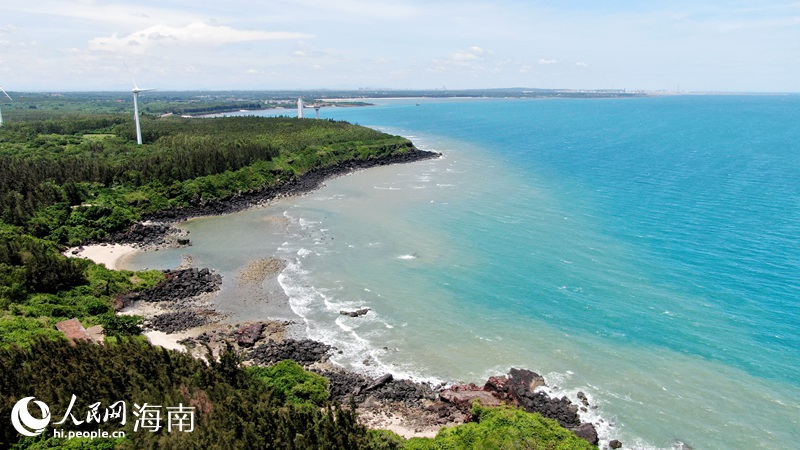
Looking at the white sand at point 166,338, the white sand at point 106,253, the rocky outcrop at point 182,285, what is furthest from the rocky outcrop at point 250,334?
the white sand at point 106,253

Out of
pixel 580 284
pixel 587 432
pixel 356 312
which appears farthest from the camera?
pixel 580 284

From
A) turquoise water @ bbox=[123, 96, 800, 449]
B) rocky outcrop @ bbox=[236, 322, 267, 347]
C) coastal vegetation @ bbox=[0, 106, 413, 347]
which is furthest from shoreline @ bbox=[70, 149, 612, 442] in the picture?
coastal vegetation @ bbox=[0, 106, 413, 347]

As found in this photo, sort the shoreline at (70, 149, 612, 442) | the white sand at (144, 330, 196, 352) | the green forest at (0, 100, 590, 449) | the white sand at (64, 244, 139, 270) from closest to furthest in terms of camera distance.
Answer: the green forest at (0, 100, 590, 449)
the shoreline at (70, 149, 612, 442)
the white sand at (144, 330, 196, 352)
the white sand at (64, 244, 139, 270)

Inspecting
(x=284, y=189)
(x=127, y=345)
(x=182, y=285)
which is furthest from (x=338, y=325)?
(x=284, y=189)

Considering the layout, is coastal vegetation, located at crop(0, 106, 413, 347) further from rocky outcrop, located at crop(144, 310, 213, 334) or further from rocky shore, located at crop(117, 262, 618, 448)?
rocky shore, located at crop(117, 262, 618, 448)

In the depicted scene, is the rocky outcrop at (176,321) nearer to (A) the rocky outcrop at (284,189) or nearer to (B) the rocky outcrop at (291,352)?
(B) the rocky outcrop at (291,352)

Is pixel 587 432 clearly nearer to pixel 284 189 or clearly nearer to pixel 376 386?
pixel 376 386
